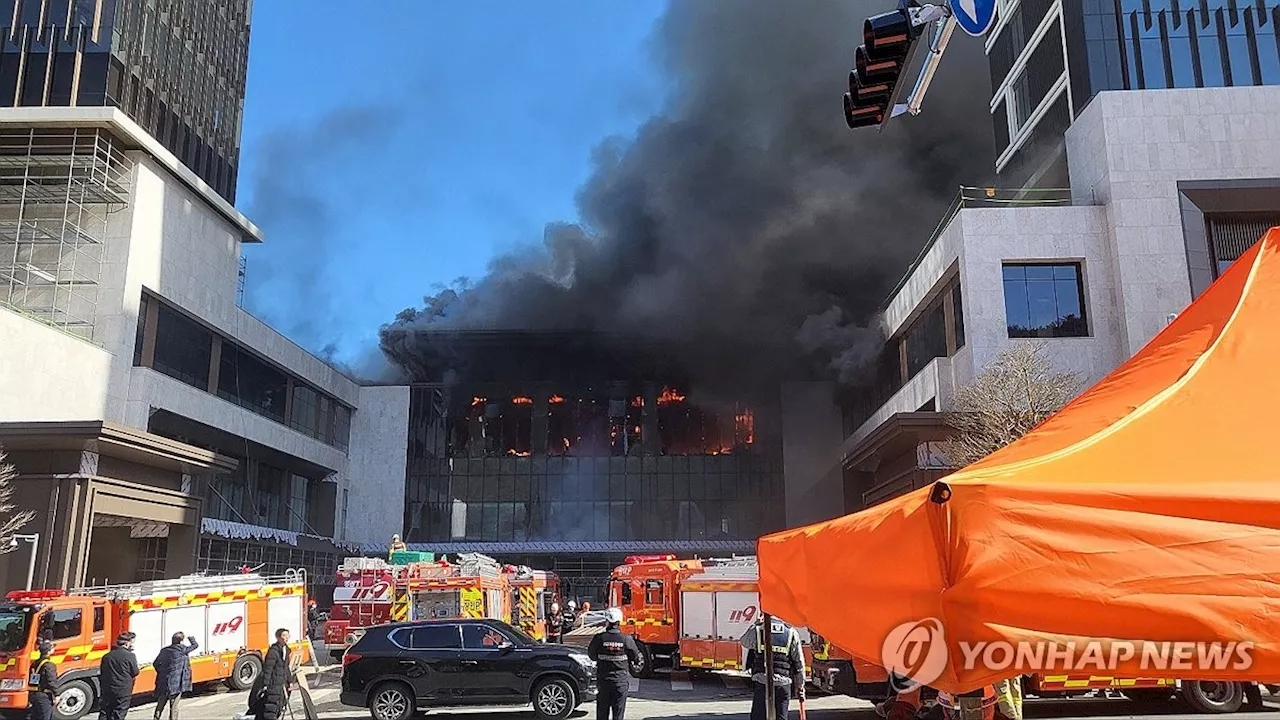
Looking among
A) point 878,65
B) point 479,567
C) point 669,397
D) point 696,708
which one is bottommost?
point 696,708

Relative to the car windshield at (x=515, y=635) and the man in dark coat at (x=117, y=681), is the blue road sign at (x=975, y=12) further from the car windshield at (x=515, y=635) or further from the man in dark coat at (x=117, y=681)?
the man in dark coat at (x=117, y=681)

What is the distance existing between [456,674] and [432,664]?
0.40m

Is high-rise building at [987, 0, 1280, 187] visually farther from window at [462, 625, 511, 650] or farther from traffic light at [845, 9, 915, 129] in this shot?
traffic light at [845, 9, 915, 129]

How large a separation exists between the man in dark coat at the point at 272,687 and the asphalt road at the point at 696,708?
3.93m

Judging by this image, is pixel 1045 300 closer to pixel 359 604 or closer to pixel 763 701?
pixel 359 604

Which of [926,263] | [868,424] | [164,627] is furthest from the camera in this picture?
[868,424]

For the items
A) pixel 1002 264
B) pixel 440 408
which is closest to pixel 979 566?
pixel 1002 264

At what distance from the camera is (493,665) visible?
14.0m

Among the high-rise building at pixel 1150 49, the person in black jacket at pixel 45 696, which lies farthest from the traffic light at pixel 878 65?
the high-rise building at pixel 1150 49

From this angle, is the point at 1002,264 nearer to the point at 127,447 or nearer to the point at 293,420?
the point at 127,447

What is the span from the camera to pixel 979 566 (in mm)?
2959

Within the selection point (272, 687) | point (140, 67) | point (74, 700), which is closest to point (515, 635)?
point (272, 687)

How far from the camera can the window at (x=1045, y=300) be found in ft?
103

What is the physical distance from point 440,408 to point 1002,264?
127ft
